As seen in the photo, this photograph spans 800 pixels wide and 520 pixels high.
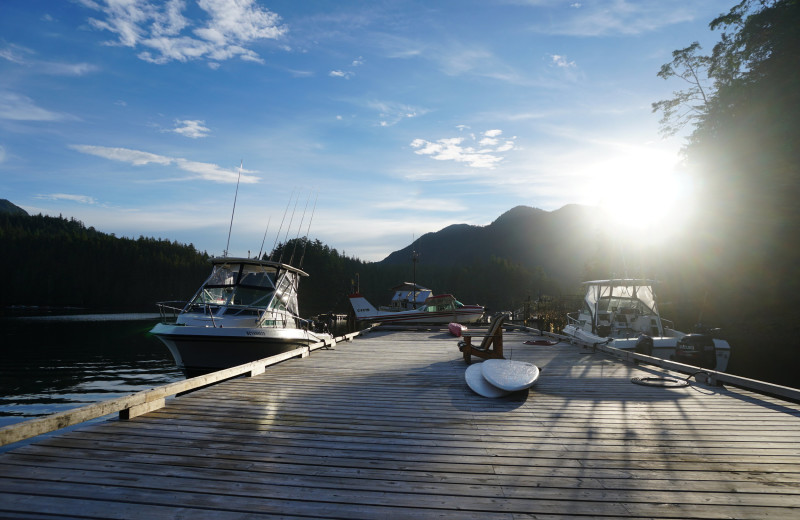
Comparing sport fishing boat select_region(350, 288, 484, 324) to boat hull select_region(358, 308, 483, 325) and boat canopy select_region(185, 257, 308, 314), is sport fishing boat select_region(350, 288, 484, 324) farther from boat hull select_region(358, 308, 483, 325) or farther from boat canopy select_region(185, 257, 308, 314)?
boat canopy select_region(185, 257, 308, 314)

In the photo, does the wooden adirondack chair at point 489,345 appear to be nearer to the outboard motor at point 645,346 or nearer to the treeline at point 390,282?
the outboard motor at point 645,346

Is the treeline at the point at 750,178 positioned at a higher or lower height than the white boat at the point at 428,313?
higher

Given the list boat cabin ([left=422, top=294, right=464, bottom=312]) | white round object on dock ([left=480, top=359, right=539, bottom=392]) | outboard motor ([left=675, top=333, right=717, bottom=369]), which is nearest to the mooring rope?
white round object on dock ([left=480, top=359, right=539, bottom=392])

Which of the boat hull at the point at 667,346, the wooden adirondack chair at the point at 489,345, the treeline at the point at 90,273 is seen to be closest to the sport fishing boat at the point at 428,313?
the boat hull at the point at 667,346

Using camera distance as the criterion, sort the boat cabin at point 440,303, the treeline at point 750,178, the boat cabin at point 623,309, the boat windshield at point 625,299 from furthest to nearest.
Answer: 1. the boat cabin at point 440,303
2. the treeline at point 750,178
3. the boat windshield at point 625,299
4. the boat cabin at point 623,309

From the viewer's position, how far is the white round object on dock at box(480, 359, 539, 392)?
291 inches

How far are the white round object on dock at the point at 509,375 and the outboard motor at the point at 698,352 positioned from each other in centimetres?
721

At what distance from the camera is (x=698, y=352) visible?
13086mm

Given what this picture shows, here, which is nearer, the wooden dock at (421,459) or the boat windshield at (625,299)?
the wooden dock at (421,459)

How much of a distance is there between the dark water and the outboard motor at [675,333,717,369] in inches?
646

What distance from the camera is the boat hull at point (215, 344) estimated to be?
1291 cm

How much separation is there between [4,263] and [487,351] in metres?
124

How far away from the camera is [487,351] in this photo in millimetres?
11086

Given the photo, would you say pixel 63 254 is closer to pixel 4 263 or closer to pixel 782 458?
pixel 4 263
